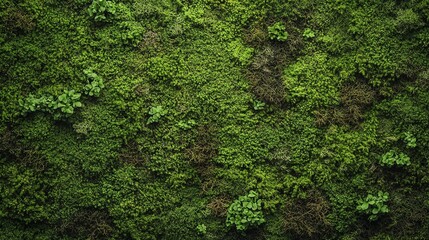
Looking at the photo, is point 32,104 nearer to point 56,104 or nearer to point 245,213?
point 56,104

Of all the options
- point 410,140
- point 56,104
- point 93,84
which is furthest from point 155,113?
point 410,140

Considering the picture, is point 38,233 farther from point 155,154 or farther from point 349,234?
point 349,234

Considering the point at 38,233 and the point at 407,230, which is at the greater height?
the point at 407,230

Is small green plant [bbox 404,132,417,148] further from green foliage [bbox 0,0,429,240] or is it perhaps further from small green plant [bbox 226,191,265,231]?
small green plant [bbox 226,191,265,231]

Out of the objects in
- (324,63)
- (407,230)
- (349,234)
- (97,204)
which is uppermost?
(324,63)

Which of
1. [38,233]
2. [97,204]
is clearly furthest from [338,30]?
[38,233]

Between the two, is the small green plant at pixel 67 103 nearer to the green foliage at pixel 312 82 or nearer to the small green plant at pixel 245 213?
the small green plant at pixel 245 213

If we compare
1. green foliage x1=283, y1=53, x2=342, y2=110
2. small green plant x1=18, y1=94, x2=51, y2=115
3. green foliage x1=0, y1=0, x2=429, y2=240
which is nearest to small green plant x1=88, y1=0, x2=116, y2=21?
green foliage x1=0, y1=0, x2=429, y2=240
